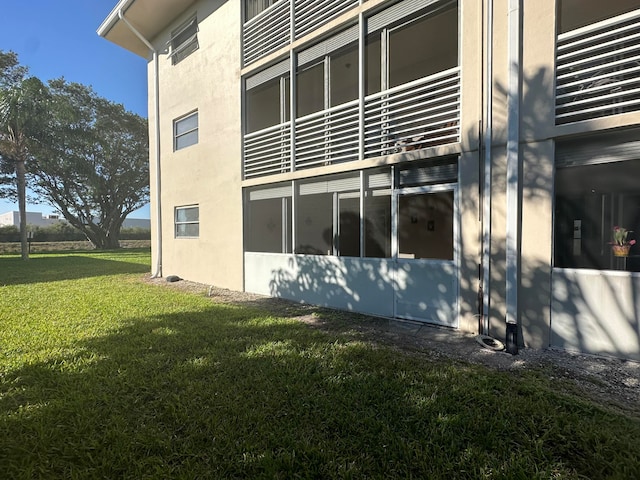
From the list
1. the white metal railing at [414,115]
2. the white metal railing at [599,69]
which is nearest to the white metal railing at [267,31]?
the white metal railing at [414,115]

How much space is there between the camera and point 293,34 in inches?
295

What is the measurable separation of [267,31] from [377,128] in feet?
14.2

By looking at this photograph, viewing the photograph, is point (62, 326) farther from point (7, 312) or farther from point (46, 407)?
point (46, 407)

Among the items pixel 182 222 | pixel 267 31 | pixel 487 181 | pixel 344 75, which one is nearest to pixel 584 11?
pixel 487 181

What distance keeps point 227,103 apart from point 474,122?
664 cm

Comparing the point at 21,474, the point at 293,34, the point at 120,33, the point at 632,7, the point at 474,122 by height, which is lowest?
the point at 21,474

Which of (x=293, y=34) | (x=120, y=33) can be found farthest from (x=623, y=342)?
(x=120, y=33)

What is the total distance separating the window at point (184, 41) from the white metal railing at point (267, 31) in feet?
8.59

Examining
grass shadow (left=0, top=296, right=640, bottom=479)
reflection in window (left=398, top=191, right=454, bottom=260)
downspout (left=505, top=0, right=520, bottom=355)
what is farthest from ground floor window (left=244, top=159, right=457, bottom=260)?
grass shadow (left=0, top=296, right=640, bottom=479)

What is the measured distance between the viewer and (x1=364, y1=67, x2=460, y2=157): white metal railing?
5.40 metres

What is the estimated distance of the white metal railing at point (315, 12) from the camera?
22.0ft

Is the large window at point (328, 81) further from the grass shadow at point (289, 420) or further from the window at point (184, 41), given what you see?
the grass shadow at point (289, 420)

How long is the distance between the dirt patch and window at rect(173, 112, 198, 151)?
677cm

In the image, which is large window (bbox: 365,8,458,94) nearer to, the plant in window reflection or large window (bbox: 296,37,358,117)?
large window (bbox: 296,37,358,117)
